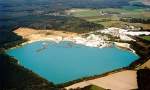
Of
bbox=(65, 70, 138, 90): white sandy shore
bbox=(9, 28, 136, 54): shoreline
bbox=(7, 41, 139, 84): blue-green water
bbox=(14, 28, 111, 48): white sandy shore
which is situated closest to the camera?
bbox=(65, 70, 138, 90): white sandy shore

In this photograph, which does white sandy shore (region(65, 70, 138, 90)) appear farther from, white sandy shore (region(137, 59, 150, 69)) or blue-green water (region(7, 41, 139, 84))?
blue-green water (region(7, 41, 139, 84))

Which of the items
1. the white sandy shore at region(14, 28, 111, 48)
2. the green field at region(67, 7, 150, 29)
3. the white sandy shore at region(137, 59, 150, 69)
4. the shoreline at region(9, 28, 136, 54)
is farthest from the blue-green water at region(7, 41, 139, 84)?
the green field at region(67, 7, 150, 29)

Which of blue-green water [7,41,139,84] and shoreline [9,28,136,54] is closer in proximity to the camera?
blue-green water [7,41,139,84]

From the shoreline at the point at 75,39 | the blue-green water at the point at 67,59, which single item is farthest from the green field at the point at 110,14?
the blue-green water at the point at 67,59

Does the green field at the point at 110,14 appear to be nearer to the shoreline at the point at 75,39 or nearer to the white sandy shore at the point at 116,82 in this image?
the shoreline at the point at 75,39

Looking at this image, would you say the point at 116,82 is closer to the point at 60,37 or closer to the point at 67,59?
the point at 67,59

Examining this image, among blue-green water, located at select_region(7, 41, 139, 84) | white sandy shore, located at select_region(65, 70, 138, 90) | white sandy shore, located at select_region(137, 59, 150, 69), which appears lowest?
blue-green water, located at select_region(7, 41, 139, 84)

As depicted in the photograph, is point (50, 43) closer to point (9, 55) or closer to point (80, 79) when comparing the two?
point (9, 55)
